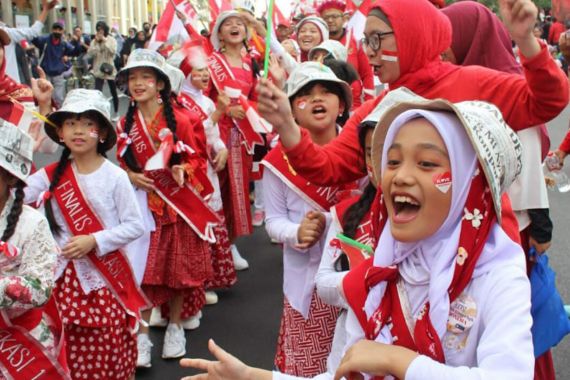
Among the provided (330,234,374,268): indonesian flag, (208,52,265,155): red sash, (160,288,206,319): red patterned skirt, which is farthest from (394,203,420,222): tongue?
(208,52,265,155): red sash

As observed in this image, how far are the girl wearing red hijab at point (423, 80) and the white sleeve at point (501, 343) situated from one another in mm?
1010

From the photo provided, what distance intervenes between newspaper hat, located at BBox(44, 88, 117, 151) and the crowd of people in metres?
0.02

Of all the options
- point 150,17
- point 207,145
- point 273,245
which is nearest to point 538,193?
point 207,145

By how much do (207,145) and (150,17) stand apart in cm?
3572

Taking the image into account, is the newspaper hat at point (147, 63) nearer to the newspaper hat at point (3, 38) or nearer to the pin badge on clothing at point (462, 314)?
the newspaper hat at point (3, 38)

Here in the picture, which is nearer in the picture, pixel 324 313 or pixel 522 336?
pixel 522 336

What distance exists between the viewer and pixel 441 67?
2613 mm

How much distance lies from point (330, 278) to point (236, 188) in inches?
123

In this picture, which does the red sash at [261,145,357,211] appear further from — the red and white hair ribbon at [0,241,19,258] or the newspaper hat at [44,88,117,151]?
the red and white hair ribbon at [0,241,19,258]

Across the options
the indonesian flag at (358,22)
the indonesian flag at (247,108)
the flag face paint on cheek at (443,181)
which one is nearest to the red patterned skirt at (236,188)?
the indonesian flag at (247,108)

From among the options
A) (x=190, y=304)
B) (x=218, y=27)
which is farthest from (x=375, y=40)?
(x=218, y=27)

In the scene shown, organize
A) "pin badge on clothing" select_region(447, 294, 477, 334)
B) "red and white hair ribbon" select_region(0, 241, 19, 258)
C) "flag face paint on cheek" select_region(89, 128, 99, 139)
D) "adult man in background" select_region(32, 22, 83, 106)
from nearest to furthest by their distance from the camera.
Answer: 1. "pin badge on clothing" select_region(447, 294, 477, 334)
2. "red and white hair ribbon" select_region(0, 241, 19, 258)
3. "flag face paint on cheek" select_region(89, 128, 99, 139)
4. "adult man in background" select_region(32, 22, 83, 106)

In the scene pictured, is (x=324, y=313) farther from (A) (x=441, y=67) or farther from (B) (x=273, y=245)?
(B) (x=273, y=245)

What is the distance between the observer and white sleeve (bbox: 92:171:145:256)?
11.0ft
